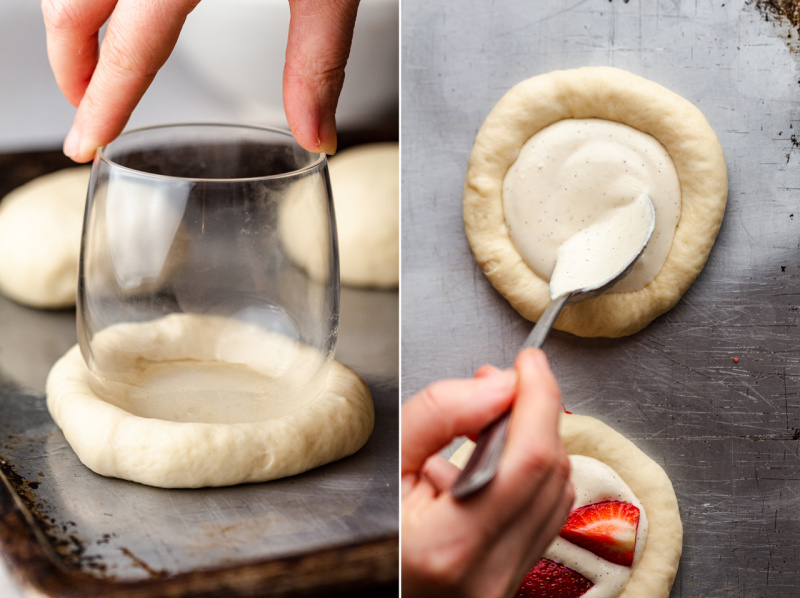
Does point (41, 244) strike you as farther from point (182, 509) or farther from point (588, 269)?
point (588, 269)

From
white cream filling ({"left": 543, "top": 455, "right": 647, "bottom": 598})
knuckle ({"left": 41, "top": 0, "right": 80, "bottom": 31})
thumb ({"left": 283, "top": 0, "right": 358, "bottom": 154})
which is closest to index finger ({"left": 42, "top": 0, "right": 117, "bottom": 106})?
knuckle ({"left": 41, "top": 0, "right": 80, "bottom": 31})

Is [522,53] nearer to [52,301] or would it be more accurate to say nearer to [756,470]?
[756,470]

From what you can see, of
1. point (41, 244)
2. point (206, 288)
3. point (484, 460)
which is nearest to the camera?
point (484, 460)

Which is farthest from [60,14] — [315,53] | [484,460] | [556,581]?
[556,581]

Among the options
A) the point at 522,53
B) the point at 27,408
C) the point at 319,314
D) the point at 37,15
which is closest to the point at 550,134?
the point at 522,53

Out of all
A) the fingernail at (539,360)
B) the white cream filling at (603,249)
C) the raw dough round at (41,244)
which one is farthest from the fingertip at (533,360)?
the raw dough round at (41,244)

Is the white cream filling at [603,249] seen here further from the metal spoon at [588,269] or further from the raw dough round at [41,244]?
the raw dough round at [41,244]

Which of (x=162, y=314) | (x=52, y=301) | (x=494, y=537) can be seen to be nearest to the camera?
(x=494, y=537)
